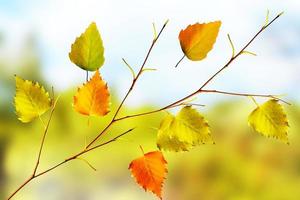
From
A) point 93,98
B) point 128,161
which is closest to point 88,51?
point 93,98

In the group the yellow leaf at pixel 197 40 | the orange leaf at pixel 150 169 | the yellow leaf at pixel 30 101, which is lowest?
the orange leaf at pixel 150 169

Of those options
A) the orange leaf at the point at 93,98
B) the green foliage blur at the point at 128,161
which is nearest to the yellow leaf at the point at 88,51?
the orange leaf at the point at 93,98

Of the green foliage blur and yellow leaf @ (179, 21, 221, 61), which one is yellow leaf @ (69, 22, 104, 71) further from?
the green foliage blur

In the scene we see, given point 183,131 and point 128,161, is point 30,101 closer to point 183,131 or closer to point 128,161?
point 183,131

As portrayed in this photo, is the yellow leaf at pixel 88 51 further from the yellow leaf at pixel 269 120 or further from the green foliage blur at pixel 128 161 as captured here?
the green foliage blur at pixel 128 161

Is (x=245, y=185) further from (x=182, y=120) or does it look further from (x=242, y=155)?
(x=182, y=120)

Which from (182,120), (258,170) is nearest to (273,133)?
(182,120)
